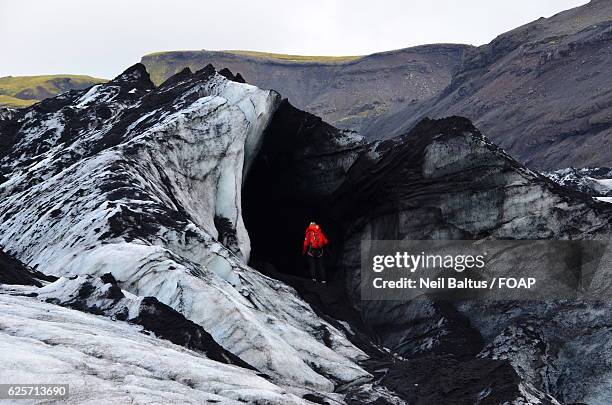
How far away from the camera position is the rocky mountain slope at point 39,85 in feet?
A: 531

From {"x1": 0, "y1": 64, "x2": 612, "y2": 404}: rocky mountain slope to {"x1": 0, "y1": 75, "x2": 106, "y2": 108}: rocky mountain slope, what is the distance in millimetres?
145726

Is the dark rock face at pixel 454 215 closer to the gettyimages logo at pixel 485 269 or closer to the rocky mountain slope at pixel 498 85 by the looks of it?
the gettyimages logo at pixel 485 269

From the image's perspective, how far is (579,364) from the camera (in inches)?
631

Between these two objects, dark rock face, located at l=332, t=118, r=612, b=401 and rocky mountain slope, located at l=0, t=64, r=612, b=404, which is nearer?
rocky mountain slope, located at l=0, t=64, r=612, b=404

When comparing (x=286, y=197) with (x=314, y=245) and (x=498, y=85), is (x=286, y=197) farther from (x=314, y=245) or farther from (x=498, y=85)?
(x=498, y=85)

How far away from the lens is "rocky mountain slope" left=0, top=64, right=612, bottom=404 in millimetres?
9102

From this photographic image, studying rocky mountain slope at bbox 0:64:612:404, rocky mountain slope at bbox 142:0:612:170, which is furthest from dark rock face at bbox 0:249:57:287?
rocky mountain slope at bbox 142:0:612:170

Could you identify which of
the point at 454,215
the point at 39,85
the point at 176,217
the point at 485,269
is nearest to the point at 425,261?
the point at 454,215

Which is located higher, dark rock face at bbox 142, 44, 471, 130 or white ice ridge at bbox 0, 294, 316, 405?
A: dark rock face at bbox 142, 44, 471, 130

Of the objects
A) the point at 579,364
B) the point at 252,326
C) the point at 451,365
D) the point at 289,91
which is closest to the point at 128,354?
the point at 252,326

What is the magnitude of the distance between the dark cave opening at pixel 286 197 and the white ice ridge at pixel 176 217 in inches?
46.2

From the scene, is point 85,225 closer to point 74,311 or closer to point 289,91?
point 74,311

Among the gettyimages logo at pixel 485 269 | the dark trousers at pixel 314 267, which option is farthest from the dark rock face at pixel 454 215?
the dark trousers at pixel 314 267

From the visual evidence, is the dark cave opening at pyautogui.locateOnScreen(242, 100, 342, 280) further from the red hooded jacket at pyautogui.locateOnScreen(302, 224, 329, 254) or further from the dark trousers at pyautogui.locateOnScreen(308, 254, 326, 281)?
the red hooded jacket at pyautogui.locateOnScreen(302, 224, 329, 254)
